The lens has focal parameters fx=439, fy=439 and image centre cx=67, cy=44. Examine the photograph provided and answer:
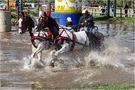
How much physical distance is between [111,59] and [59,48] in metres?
2.37

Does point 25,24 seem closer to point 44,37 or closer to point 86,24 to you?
point 44,37

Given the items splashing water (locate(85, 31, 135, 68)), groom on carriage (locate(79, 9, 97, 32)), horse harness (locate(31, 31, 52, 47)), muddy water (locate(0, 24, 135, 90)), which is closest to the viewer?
muddy water (locate(0, 24, 135, 90))

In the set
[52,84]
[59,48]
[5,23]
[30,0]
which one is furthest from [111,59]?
[30,0]

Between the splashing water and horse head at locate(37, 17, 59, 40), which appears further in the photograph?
the splashing water

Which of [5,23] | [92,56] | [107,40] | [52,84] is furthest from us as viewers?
[5,23]

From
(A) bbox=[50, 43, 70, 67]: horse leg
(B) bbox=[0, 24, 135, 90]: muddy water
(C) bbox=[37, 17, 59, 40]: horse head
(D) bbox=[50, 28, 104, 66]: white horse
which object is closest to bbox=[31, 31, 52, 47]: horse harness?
(C) bbox=[37, 17, 59, 40]: horse head

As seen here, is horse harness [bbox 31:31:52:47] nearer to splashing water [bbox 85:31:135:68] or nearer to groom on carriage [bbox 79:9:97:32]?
splashing water [bbox 85:31:135:68]

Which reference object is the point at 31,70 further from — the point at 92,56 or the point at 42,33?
the point at 92,56

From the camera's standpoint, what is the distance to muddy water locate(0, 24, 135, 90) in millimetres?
12281

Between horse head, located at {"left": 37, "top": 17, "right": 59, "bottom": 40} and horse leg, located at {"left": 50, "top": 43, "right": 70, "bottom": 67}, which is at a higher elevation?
horse head, located at {"left": 37, "top": 17, "right": 59, "bottom": 40}

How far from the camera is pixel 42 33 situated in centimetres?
1470

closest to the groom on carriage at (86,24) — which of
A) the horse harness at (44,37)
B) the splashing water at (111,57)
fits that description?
the splashing water at (111,57)

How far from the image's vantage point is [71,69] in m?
14.7

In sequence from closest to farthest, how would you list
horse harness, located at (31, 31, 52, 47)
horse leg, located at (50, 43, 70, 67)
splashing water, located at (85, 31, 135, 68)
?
horse harness, located at (31, 31, 52, 47) < horse leg, located at (50, 43, 70, 67) < splashing water, located at (85, 31, 135, 68)
